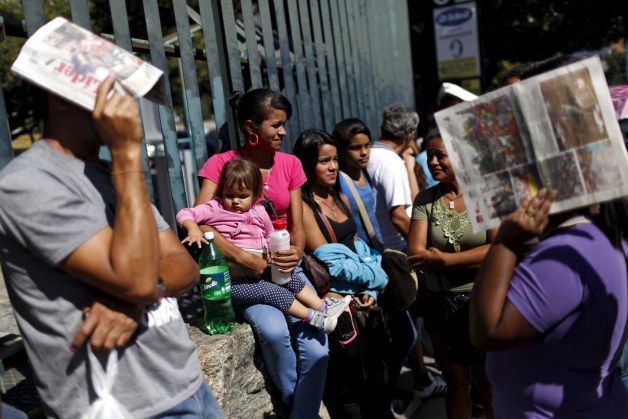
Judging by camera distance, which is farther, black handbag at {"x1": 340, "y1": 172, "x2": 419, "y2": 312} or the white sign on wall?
the white sign on wall

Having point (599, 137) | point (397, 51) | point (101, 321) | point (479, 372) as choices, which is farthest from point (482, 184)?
point (397, 51)

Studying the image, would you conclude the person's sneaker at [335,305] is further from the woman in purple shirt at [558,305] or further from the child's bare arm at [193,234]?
the woman in purple shirt at [558,305]

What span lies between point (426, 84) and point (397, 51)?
344 cm

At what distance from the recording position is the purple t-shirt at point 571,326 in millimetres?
1736

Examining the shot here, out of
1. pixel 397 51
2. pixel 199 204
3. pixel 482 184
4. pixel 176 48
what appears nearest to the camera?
pixel 482 184

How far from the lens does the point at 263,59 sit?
4988 mm

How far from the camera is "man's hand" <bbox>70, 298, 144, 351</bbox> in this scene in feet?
5.31

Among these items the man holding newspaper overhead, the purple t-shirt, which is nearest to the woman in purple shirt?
the purple t-shirt

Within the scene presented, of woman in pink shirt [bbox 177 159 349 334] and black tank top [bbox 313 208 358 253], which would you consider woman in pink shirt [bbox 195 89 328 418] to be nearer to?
woman in pink shirt [bbox 177 159 349 334]

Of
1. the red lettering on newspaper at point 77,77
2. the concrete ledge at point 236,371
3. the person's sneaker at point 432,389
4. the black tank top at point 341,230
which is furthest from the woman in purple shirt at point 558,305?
the person's sneaker at point 432,389

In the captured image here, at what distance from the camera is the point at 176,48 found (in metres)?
3.62

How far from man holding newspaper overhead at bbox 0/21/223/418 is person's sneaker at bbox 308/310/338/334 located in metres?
1.53

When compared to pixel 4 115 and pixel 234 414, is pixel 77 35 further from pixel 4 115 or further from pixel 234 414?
pixel 234 414

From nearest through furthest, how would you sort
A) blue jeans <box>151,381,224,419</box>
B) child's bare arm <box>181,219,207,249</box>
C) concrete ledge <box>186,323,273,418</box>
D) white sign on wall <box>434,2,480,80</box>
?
blue jeans <box>151,381,224,419</box>, concrete ledge <box>186,323,273,418</box>, child's bare arm <box>181,219,207,249</box>, white sign on wall <box>434,2,480,80</box>
